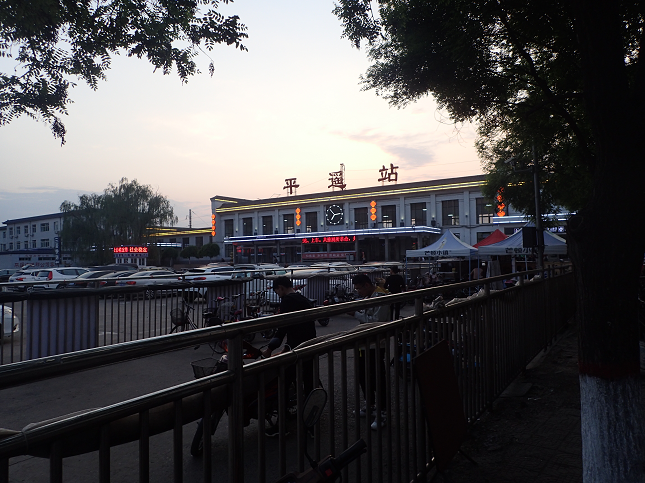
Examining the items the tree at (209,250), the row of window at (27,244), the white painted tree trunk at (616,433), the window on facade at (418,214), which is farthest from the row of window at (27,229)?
the white painted tree trunk at (616,433)

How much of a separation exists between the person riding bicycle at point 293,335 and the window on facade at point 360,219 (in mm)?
55780

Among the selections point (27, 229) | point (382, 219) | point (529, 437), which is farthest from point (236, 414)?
point (27, 229)

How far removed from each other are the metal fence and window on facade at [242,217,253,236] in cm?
6994

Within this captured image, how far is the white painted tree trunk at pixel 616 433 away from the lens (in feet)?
10.6

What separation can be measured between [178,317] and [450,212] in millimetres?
49692

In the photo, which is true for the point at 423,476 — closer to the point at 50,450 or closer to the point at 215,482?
the point at 215,482

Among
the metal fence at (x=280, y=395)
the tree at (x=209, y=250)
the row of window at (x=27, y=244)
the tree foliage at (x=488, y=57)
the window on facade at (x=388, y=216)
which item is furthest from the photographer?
the row of window at (x=27, y=244)

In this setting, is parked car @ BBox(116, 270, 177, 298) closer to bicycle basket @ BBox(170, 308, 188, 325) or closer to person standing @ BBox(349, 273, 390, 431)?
bicycle basket @ BBox(170, 308, 188, 325)

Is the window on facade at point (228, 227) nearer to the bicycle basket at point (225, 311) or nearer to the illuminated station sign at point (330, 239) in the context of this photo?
the illuminated station sign at point (330, 239)

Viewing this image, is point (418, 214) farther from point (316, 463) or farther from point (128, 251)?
point (316, 463)

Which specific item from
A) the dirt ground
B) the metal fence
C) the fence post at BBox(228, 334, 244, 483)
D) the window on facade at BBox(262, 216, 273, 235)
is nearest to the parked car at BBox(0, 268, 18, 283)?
the metal fence

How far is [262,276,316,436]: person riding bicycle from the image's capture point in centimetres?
249

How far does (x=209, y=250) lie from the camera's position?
243ft

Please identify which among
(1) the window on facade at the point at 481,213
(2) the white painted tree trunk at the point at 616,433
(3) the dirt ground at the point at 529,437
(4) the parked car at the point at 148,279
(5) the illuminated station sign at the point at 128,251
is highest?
(1) the window on facade at the point at 481,213
